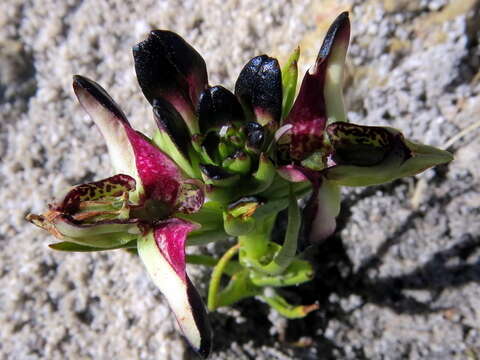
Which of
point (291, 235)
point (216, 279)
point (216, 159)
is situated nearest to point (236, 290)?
point (216, 279)

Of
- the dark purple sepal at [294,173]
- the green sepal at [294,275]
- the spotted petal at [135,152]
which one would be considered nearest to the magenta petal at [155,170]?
the spotted petal at [135,152]

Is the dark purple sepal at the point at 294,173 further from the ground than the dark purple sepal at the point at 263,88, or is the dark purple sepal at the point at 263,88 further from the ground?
the dark purple sepal at the point at 263,88

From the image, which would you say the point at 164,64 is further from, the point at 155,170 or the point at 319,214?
the point at 319,214

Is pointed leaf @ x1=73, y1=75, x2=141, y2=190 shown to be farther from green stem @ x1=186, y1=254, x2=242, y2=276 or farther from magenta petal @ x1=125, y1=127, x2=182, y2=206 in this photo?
green stem @ x1=186, y1=254, x2=242, y2=276

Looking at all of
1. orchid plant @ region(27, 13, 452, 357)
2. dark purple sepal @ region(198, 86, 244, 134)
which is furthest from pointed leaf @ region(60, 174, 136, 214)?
dark purple sepal @ region(198, 86, 244, 134)

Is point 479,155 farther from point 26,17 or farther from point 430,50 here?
point 26,17

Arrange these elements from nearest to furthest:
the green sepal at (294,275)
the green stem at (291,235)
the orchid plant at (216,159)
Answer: the orchid plant at (216,159), the green stem at (291,235), the green sepal at (294,275)

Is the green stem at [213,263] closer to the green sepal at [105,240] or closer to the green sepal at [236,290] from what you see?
the green sepal at [236,290]
